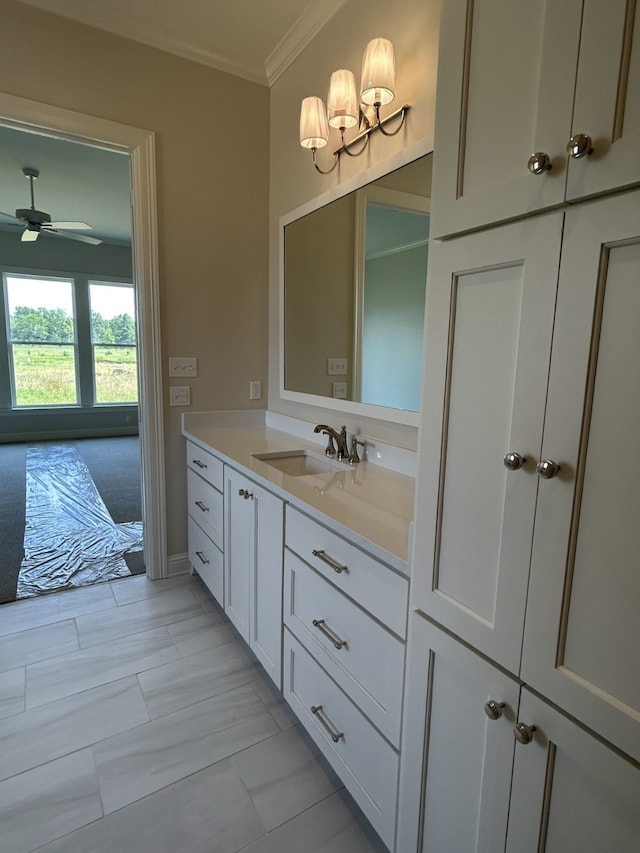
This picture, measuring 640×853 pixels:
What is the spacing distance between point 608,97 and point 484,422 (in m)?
0.47

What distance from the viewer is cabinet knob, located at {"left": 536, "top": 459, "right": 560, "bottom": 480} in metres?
0.67

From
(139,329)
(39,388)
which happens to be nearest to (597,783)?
(139,329)

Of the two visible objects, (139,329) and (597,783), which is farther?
(139,329)

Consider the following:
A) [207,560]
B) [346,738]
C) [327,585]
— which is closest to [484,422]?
[327,585]

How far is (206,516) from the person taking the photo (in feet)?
7.71

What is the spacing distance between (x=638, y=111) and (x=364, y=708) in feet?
4.36

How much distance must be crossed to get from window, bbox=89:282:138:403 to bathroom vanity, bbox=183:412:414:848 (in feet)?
18.3

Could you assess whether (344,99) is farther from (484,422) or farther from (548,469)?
(548,469)

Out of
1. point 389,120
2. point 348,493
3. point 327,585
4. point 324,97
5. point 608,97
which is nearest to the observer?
point 608,97

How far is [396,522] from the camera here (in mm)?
1246

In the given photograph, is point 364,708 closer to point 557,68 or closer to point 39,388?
point 557,68

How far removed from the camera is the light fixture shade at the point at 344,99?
1815 mm

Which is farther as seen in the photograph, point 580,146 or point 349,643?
point 349,643

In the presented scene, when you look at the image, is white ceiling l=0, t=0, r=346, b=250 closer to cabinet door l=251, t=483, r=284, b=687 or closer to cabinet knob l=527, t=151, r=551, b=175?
cabinet knob l=527, t=151, r=551, b=175
